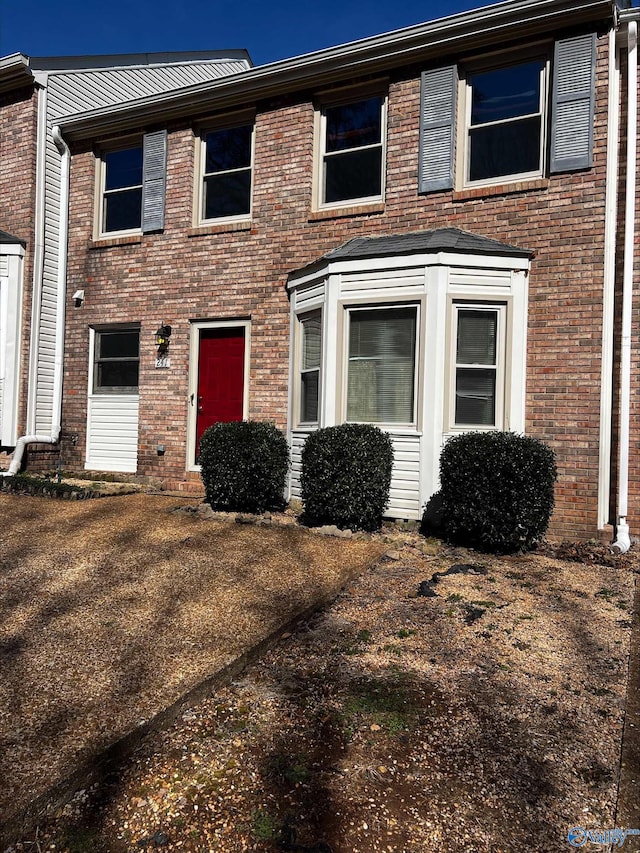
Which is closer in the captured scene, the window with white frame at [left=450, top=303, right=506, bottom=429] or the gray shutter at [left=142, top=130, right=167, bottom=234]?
the window with white frame at [left=450, top=303, right=506, bottom=429]

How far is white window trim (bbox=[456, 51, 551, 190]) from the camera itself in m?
7.18

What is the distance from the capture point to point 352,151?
8.35m

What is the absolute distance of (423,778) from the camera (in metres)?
2.36

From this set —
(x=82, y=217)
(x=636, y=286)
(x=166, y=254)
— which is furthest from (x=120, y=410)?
(x=636, y=286)

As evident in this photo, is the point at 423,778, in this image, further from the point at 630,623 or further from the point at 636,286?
the point at 636,286

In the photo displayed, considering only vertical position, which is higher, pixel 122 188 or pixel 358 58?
pixel 358 58

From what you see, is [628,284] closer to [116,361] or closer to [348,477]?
[348,477]

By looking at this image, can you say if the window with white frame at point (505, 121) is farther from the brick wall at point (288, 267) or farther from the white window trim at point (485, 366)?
the white window trim at point (485, 366)

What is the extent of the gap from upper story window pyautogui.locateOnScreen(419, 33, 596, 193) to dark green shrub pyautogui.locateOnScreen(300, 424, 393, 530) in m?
3.47

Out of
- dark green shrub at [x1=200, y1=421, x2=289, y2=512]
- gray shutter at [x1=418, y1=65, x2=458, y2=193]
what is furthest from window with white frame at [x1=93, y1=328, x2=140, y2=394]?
gray shutter at [x1=418, y1=65, x2=458, y2=193]

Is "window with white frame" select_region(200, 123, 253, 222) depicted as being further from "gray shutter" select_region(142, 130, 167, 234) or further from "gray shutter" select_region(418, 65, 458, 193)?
"gray shutter" select_region(418, 65, 458, 193)

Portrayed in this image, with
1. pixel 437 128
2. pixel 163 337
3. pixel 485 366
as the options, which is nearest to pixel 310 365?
pixel 485 366

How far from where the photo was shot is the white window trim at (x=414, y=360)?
6.98m

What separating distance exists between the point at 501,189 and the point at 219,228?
4.04 meters
